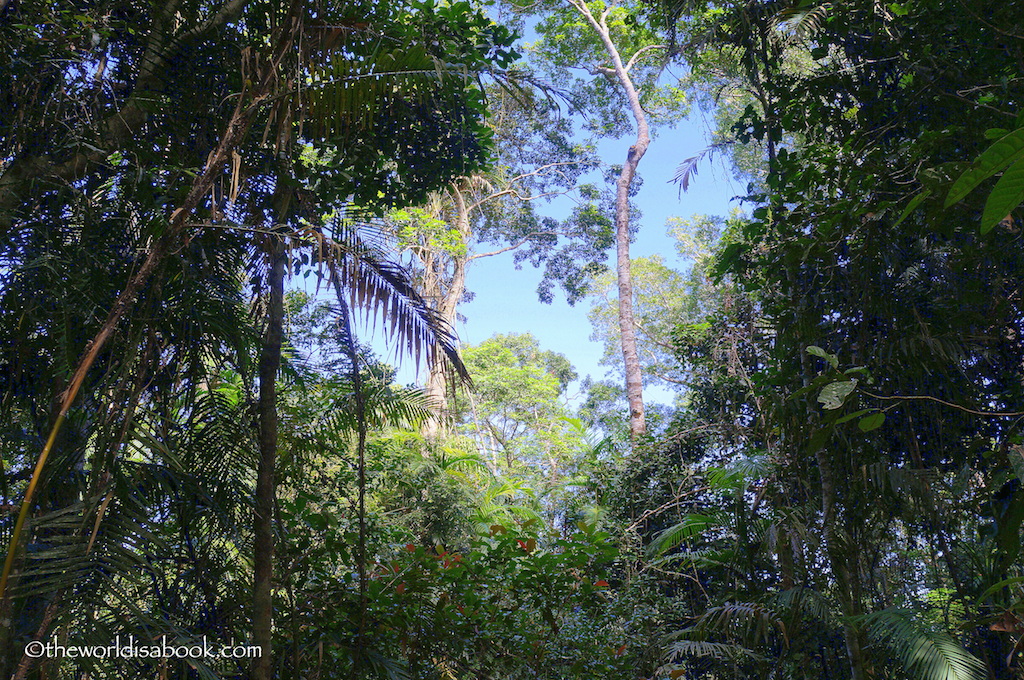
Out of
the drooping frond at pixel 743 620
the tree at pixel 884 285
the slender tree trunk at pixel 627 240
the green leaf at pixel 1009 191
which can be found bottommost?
the drooping frond at pixel 743 620

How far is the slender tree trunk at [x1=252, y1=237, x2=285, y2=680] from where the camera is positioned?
3.16m

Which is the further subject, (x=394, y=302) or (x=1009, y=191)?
(x=394, y=302)

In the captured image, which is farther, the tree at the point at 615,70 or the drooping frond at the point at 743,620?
the tree at the point at 615,70

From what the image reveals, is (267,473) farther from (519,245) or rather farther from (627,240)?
(519,245)

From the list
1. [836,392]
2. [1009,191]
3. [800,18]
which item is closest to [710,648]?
[836,392]

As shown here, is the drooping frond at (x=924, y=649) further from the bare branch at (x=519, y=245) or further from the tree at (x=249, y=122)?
the bare branch at (x=519, y=245)

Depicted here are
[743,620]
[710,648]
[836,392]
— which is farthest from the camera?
[710,648]

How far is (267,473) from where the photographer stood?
333 centimetres

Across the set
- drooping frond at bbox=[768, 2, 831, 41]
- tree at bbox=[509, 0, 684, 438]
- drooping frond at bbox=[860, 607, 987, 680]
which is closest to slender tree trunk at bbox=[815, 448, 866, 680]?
drooping frond at bbox=[860, 607, 987, 680]

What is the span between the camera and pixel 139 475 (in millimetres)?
2572

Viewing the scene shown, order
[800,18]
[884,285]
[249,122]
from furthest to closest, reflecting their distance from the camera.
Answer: [884,285]
[800,18]
[249,122]

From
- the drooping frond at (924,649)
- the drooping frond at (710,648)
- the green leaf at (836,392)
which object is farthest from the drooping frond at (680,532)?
the green leaf at (836,392)

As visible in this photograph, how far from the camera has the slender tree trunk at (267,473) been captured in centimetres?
316

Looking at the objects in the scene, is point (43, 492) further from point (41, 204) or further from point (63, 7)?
point (63, 7)
